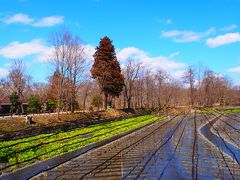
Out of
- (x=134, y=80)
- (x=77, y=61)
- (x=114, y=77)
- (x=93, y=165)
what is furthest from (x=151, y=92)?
(x=93, y=165)

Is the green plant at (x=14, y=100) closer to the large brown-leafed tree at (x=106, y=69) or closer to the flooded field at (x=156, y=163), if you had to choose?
the large brown-leafed tree at (x=106, y=69)

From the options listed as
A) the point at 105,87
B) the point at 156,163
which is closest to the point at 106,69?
the point at 105,87

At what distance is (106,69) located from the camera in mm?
63906

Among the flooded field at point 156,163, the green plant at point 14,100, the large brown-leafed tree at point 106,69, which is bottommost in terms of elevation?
the flooded field at point 156,163

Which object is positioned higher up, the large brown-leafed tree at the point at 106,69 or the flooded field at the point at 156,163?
the large brown-leafed tree at the point at 106,69

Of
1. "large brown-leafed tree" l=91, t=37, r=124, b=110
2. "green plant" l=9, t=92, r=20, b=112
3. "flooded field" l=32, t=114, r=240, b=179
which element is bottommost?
"flooded field" l=32, t=114, r=240, b=179

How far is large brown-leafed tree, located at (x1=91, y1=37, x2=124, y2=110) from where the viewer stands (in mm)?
63750

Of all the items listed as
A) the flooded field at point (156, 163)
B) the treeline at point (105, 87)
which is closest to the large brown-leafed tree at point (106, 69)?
the treeline at point (105, 87)

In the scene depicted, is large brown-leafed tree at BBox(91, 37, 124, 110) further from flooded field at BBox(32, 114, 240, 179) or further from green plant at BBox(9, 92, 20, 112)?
flooded field at BBox(32, 114, 240, 179)

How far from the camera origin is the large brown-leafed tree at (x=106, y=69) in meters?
63.8

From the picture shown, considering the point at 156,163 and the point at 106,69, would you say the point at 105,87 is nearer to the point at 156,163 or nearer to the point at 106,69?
the point at 106,69

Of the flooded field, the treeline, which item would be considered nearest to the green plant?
the treeline

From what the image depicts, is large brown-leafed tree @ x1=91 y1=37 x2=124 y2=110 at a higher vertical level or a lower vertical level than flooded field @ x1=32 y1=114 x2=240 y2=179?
higher

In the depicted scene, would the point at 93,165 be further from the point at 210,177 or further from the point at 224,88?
the point at 224,88
